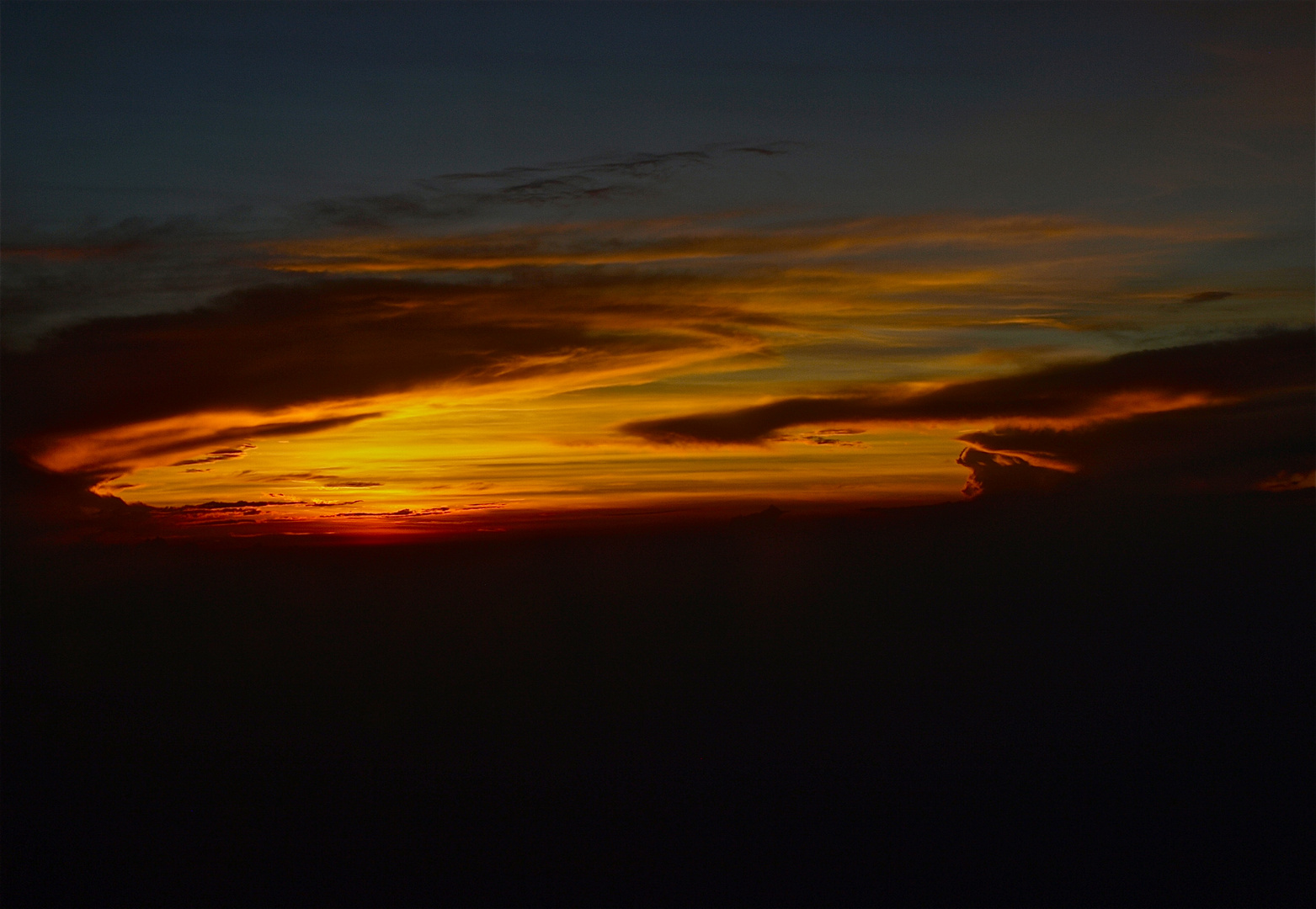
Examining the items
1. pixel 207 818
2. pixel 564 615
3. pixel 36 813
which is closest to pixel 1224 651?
pixel 564 615

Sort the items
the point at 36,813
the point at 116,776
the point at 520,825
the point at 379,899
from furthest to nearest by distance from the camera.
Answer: the point at 520,825 → the point at 379,899 → the point at 116,776 → the point at 36,813

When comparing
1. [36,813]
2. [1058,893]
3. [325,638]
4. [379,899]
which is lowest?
[1058,893]

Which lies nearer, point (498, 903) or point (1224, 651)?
point (498, 903)

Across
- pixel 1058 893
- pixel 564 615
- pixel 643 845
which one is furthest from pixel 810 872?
pixel 564 615

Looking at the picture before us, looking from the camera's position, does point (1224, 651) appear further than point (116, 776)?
Yes

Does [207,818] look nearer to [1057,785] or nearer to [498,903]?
[498,903]

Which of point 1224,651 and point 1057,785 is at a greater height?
point 1224,651

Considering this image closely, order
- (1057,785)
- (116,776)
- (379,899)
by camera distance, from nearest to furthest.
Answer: (116,776), (379,899), (1057,785)

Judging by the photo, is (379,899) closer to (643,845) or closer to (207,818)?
(207,818)

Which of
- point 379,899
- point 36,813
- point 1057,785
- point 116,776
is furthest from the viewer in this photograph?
point 1057,785
